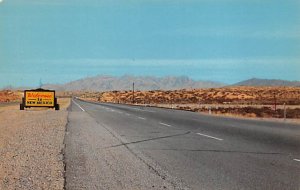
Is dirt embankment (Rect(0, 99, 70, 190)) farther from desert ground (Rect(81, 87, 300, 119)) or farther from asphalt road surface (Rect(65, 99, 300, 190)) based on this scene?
desert ground (Rect(81, 87, 300, 119))

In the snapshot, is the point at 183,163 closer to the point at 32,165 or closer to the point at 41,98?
the point at 32,165

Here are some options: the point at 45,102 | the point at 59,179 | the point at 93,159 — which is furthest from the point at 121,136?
the point at 45,102

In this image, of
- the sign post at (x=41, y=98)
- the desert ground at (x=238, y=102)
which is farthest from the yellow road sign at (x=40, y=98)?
the desert ground at (x=238, y=102)

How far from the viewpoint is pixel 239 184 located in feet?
27.2

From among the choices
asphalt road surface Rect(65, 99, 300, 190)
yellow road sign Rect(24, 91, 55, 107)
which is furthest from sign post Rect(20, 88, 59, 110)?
asphalt road surface Rect(65, 99, 300, 190)

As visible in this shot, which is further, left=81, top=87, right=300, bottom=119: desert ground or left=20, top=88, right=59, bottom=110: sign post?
left=20, top=88, right=59, bottom=110: sign post

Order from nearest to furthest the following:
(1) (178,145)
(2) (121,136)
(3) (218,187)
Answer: (3) (218,187) → (1) (178,145) → (2) (121,136)

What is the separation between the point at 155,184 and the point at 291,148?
6.92 meters

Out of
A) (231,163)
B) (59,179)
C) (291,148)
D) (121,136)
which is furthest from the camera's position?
(121,136)

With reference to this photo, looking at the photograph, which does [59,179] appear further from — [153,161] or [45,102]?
[45,102]

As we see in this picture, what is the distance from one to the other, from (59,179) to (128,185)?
4.90 ft

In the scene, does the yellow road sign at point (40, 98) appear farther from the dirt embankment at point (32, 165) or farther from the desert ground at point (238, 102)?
the dirt embankment at point (32, 165)

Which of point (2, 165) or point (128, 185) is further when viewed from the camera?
point (2, 165)

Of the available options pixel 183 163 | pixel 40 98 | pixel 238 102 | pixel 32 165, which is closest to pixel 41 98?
pixel 40 98
